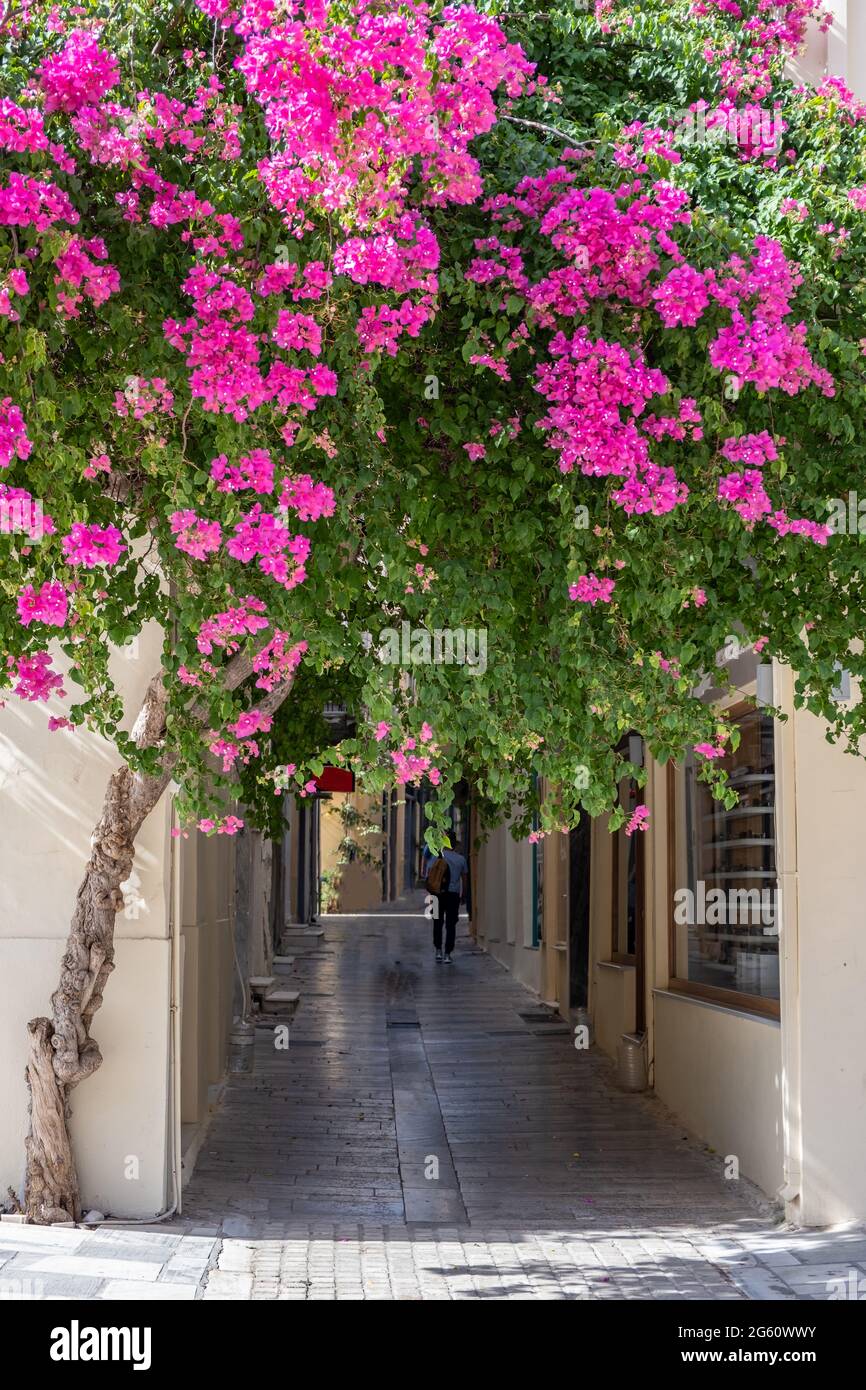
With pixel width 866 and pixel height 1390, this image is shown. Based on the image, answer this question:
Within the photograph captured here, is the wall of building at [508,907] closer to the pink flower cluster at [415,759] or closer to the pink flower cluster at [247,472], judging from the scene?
the pink flower cluster at [415,759]

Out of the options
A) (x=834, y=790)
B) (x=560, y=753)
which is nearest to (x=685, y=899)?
(x=834, y=790)

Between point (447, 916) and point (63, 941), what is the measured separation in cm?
1606

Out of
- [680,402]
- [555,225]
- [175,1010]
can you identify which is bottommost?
[175,1010]

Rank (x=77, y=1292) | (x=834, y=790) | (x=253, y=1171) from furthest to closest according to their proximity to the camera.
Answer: (x=253, y=1171)
(x=834, y=790)
(x=77, y=1292)

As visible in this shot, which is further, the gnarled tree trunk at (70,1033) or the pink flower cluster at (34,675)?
the gnarled tree trunk at (70,1033)

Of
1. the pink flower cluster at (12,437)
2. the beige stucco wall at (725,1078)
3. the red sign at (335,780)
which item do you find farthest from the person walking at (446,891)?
the pink flower cluster at (12,437)

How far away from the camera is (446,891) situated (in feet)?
72.4

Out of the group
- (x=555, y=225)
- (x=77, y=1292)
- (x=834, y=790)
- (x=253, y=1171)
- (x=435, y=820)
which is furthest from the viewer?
(x=253, y=1171)

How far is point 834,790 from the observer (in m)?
7.59

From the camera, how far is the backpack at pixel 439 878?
21.4m
